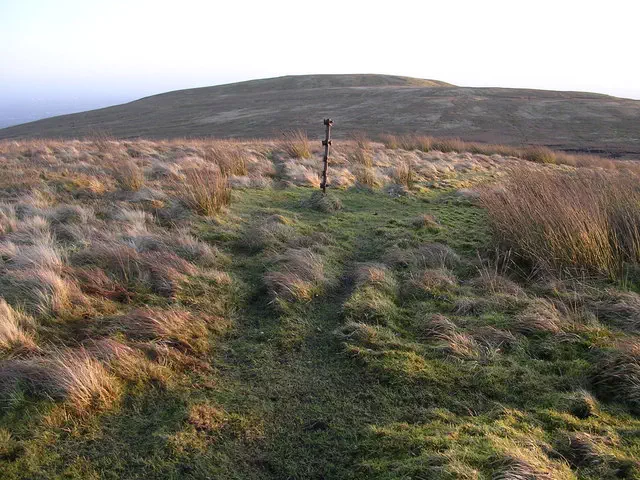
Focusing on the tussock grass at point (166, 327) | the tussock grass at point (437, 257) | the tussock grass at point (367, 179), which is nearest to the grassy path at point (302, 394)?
the tussock grass at point (166, 327)

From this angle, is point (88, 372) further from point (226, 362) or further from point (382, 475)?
point (382, 475)

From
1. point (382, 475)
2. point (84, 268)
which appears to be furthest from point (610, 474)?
point (84, 268)

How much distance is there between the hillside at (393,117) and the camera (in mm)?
36125

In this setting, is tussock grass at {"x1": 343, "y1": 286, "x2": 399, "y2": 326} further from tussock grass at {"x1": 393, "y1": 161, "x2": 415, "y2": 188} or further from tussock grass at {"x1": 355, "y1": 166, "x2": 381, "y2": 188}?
tussock grass at {"x1": 393, "y1": 161, "x2": 415, "y2": 188}

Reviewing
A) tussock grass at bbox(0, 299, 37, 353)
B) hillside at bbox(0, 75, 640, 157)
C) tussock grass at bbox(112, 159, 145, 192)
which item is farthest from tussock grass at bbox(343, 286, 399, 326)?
hillside at bbox(0, 75, 640, 157)

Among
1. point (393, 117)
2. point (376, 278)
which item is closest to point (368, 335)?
point (376, 278)

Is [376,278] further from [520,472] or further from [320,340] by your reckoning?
[520,472]

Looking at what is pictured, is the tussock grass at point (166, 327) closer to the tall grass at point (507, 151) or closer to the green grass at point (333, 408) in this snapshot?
the green grass at point (333, 408)

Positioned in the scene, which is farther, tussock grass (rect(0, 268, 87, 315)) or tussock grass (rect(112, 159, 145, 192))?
tussock grass (rect(112, 159, 145, 192))

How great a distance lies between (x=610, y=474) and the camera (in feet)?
8.01

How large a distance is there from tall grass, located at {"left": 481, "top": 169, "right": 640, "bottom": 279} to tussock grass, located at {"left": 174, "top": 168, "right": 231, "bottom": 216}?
4498 millimetres

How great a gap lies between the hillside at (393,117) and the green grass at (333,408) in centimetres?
2855

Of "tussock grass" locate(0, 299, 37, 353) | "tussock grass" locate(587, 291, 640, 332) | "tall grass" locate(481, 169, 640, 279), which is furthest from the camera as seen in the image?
"tall grass" locate(481, 169, 640, 279)

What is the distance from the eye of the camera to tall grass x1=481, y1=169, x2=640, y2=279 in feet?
17.6
